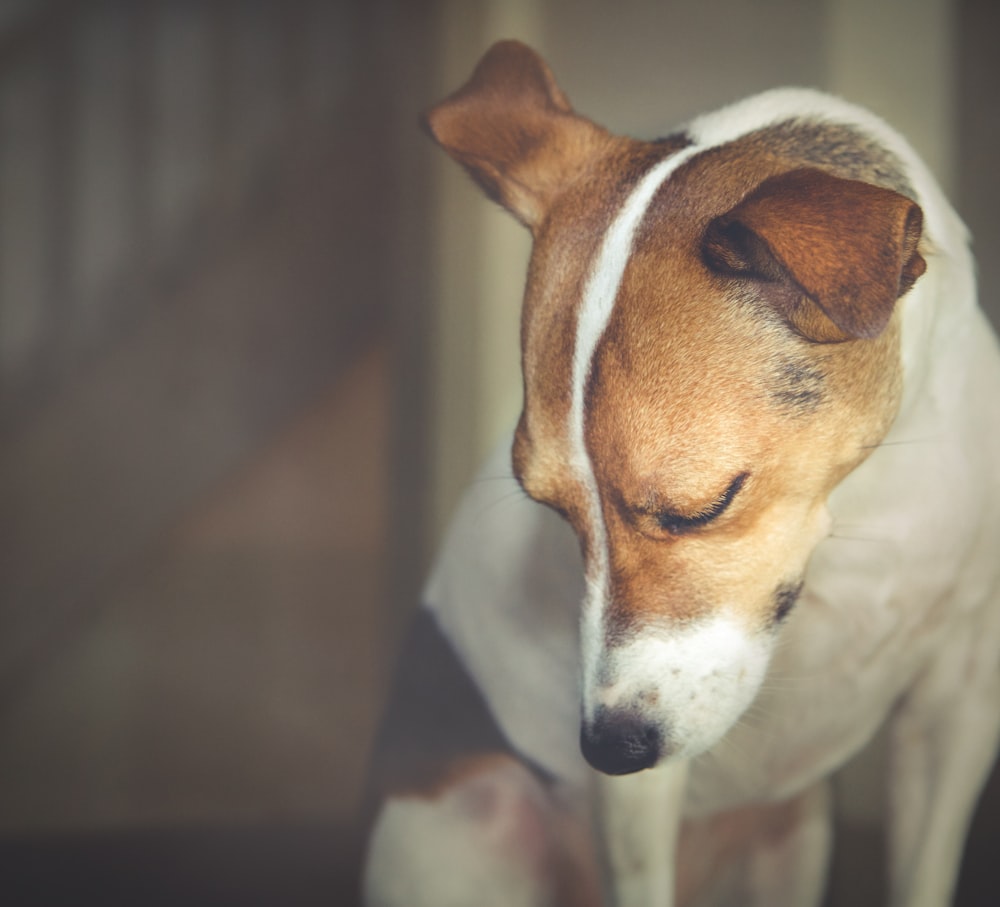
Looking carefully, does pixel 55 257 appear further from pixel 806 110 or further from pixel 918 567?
pixel 918 567

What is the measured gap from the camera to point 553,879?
2.98ft

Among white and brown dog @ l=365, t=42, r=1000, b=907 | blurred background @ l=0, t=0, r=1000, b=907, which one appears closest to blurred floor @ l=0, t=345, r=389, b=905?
blurred background @ l=0, t=0, r=1000, b=907

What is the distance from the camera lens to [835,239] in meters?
0.56

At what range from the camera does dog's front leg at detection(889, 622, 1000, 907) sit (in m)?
0.82

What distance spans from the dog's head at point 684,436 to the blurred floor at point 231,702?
517 mm

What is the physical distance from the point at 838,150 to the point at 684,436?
277mm

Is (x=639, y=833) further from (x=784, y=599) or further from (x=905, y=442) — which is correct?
(x=905, y=442)

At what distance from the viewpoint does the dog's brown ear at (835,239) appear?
55 centimetres

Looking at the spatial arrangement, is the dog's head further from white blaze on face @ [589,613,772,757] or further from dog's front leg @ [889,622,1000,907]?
dog's front leg @ [889,622,1000,907]

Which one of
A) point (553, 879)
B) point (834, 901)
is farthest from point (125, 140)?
point (834, 901)

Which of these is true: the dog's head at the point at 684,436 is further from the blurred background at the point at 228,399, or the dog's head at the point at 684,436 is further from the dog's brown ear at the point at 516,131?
the blurred background at the point at 228,399

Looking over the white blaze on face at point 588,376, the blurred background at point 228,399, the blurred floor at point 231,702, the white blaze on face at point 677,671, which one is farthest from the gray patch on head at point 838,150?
the blurred floor at point 231,702

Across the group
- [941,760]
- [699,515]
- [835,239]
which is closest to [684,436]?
[699,515]

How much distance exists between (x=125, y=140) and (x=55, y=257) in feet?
0.62
